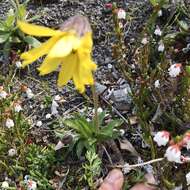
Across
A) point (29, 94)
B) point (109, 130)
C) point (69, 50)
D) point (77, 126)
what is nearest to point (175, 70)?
point (109, 130)

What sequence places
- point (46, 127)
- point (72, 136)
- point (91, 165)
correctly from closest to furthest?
point (91, 165) → point (72, 136) → point (46, 127)

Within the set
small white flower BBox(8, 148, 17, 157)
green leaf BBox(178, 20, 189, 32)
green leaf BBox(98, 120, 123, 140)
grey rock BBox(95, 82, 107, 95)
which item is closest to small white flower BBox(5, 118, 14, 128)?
small white flower BBox(8, 148, 17, 157)

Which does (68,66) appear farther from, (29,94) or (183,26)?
(183,26)

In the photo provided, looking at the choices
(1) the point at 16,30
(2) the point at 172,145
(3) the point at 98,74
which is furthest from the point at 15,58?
(2) the point at 172,145

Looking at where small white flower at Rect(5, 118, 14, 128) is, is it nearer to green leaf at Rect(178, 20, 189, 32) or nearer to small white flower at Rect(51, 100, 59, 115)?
small white flower at Rect(51, 100, 59, 115)

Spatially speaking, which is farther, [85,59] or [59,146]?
[59,146]

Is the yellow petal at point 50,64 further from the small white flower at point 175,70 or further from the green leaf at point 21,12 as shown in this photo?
the green leaf at point 21,12

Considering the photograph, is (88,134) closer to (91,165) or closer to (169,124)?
(91,165)
